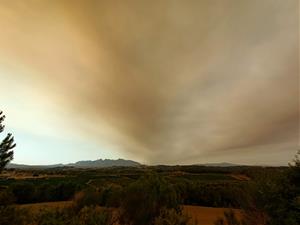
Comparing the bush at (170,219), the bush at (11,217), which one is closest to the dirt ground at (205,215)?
the bush at (170,219)

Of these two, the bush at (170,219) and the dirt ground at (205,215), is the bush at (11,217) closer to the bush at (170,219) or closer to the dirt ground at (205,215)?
the bush at (170,219)

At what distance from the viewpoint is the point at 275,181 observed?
18812mm

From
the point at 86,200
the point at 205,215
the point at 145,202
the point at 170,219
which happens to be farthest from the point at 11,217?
the point at 205,215

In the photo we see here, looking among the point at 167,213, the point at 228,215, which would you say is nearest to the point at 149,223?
the point at 167,213

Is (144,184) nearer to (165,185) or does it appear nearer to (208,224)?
(165,185)

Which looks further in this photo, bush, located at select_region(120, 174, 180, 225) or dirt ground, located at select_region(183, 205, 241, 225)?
dirt ground, located at select_region(183, 205, 241, 225)

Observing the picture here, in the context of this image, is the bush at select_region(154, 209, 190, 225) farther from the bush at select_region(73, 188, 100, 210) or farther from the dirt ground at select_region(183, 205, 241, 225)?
the dirt ground at select_region(183, 205, 241, 225)

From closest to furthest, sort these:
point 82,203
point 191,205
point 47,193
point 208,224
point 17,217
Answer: point 17,217 → point 82,203 → point 208,224 → point 191,205 → point 47,193

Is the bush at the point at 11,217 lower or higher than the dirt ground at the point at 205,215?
lower

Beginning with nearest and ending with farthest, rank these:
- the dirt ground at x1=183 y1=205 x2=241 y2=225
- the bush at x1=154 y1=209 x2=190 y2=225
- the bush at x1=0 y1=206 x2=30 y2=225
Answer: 1. the bush at x1=0 y1=206 x2=30 y2=225
2. the bush at x1=154 y1=209 x2=190 y2=225
3. the dirt ground at x1=183 y1=205 x2=241 y2=225

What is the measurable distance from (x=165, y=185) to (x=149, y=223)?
3.78m

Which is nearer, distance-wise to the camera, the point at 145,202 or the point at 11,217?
the point at 11,217

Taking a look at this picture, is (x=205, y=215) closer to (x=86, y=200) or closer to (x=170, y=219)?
(x=86, y=200)

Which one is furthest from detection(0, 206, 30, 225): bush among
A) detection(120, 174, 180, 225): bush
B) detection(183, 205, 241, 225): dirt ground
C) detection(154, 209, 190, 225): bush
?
detection(183, 205, 241, 225): dirt ground
